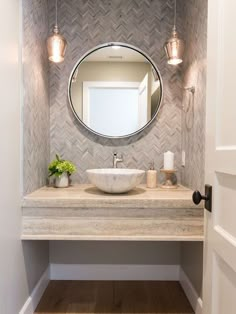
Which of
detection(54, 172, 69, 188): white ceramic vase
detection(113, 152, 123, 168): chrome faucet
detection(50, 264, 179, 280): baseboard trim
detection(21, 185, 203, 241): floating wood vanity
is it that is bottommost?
detection(50, 264, 179, 280): baseboard trim

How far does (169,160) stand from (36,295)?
1.39 meters

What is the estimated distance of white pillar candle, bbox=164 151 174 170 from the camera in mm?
2113

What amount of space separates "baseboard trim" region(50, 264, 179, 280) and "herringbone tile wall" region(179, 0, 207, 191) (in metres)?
0.83

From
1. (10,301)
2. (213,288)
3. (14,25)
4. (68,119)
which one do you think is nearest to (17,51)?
(14,25)

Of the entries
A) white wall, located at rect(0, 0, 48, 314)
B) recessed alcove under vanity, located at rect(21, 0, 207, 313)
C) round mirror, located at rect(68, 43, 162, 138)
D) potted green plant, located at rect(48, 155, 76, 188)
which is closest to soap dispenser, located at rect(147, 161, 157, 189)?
recessed alcove under vanity, located at rect(21, 0, 207, 313)

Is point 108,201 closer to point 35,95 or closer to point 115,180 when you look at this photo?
point 115,180

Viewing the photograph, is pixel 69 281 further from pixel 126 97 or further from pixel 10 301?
pixel 126 97

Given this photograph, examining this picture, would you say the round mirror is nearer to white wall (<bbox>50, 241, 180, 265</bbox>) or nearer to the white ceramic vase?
the white ceramic vase

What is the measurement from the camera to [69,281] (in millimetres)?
2250

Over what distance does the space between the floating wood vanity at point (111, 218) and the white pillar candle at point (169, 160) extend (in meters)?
0.53

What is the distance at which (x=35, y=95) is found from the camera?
1.87 meters

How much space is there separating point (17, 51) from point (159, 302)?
1.93m

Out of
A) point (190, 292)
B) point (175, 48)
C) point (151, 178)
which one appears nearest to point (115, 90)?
point (175, 48)

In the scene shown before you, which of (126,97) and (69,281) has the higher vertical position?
(126,97)
